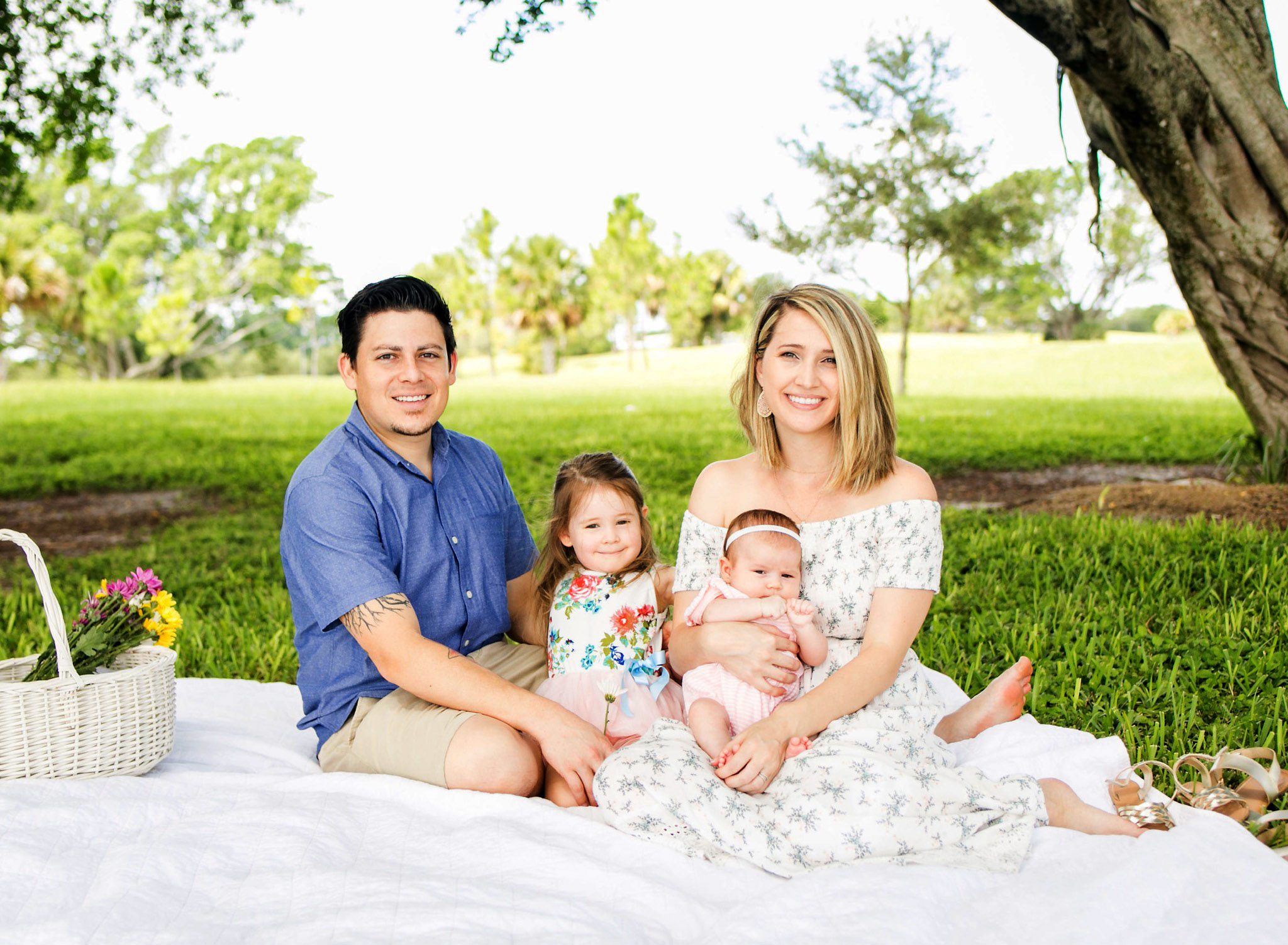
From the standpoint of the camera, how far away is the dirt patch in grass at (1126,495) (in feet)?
18.8

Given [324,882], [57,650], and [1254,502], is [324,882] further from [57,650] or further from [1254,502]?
[1254,502]

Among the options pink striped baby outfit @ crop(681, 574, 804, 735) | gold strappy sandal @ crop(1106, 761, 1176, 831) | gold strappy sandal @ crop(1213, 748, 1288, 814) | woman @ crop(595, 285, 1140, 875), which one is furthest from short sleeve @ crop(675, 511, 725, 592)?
gold strappy sandal @ crop(1213, 748, 1288, 814)

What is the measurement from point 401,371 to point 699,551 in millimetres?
987

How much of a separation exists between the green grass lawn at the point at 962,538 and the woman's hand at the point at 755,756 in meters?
1.24

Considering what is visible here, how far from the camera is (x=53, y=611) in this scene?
2326 millimetres

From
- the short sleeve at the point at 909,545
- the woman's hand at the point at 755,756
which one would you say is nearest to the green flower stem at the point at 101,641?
the woman's hand at the point at 755,756

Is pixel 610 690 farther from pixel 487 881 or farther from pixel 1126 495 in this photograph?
pixel 1126 495

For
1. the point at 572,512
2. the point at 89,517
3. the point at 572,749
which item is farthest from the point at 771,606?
the point at 89,517

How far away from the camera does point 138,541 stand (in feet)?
22.7

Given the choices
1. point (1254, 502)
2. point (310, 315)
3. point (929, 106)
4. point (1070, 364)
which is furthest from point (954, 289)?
point (1254, 502)

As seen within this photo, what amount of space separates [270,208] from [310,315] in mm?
5213

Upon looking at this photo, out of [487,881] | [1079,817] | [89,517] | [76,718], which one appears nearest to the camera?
[487,881]

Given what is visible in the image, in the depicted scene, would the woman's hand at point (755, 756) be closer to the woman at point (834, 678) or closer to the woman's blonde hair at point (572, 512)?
the woman at point (834, 678)

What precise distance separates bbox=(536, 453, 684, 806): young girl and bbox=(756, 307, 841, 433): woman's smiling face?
1.85 ft
